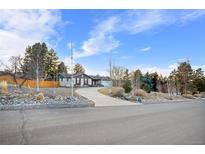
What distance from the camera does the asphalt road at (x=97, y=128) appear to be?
9.80 feet

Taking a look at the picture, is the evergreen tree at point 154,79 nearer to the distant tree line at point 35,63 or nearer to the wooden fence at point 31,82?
the distant tree line at point 35,63

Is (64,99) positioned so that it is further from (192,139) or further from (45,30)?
(192,139)

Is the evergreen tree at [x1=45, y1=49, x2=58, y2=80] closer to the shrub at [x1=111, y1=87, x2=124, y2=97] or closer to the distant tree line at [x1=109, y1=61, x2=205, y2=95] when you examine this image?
the distant tree line at [x1=109, y1=61, x2=205, y2=95]

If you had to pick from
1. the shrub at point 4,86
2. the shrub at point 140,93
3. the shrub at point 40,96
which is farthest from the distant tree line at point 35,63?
the shrub at point 140,93

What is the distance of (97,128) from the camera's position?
3346 mm

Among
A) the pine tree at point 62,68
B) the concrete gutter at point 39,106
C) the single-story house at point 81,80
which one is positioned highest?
the pine tree at point 62,68

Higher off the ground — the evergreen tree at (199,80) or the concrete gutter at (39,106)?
the evergreen tree at (199,80)

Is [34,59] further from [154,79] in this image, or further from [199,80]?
[199,80]

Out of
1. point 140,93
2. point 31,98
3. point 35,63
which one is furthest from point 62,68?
point 140,93

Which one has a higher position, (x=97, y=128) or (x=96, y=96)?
(x=96, y=96)

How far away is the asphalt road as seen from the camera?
299 cm

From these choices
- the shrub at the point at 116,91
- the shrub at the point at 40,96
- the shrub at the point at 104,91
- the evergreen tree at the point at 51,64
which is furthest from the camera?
the shrub at the point at 116,91

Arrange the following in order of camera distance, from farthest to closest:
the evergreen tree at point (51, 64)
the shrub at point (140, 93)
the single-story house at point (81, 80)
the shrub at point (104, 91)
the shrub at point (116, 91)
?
1. the shrub at point (140, 93)
2. the shrub at point (116, 91)
3. the shrub at point (104, 91)
4. the single-story house at point (81, 80)
5. the evergreen tree at point (51, 64)

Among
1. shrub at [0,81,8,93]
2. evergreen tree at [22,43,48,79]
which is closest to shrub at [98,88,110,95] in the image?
evergreen tree at [22,43,48,79]
